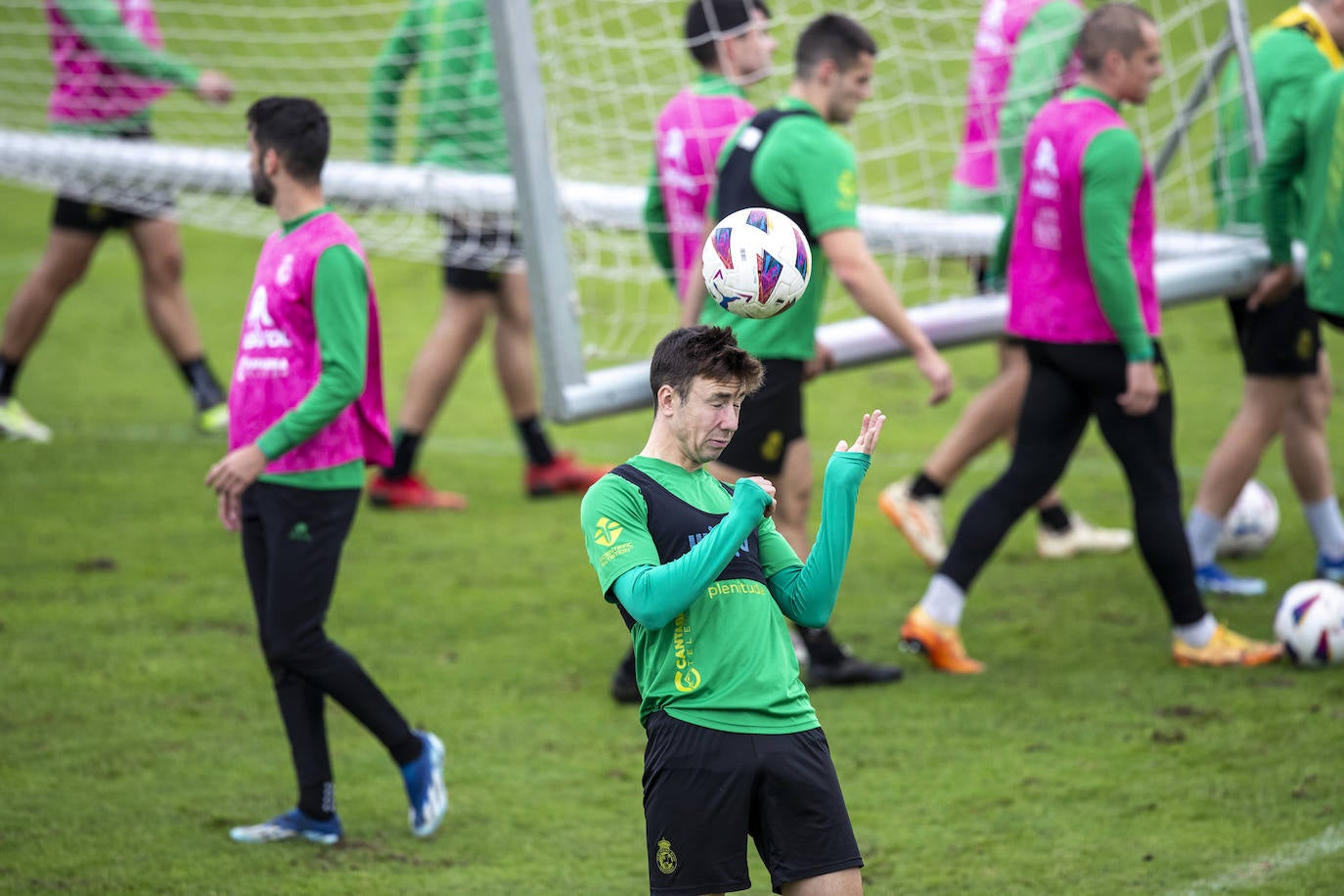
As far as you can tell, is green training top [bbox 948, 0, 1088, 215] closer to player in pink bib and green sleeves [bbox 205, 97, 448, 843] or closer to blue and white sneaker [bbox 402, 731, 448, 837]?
player in pink bib and green sleeves [bbox 205, 97, 448, 843]

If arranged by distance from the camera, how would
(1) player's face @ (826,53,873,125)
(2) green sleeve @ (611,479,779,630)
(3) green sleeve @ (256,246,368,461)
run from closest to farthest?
(2) green sleeve @ (611,479,779,630), (3) green sleeve @ (256,246,368,461), (1) player's face @ (826,53,873,125)

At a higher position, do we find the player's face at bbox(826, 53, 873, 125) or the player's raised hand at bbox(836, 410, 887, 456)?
the player's face at bbox(826, 53, 873, 125)

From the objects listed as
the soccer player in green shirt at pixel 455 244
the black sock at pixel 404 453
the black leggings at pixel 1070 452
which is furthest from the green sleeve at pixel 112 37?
the black leggings at pixel 1070 452

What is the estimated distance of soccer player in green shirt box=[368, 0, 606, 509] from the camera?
24.7 feet

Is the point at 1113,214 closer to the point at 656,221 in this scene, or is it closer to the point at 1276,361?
the point at 1276,361

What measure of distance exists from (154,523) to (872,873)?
4492 mm

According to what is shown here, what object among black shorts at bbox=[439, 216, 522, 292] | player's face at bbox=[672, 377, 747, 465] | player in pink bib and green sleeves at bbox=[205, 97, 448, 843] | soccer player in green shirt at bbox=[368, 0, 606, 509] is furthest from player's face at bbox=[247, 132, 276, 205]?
soccer player in green shirt at bbox=[368, 0, 606, 509]

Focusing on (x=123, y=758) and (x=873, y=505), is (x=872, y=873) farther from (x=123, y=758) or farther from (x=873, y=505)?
(x=873, y=505)

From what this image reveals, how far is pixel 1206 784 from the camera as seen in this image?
4469 millimetres

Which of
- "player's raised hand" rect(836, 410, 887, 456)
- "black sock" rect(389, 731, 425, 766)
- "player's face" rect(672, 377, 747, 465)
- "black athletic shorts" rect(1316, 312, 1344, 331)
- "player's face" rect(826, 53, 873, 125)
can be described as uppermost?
"player's face" rect(826, 53, 873, 125)

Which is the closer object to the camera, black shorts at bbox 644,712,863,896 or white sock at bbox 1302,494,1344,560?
black shorts at bbox 644,712,863,896

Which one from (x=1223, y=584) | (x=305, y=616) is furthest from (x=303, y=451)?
(x=1223, y=584)

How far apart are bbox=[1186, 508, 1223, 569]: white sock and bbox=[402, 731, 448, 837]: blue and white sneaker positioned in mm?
3241

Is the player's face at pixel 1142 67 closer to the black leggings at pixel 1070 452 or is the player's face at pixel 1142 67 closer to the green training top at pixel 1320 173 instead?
the green training top at pixel 1320 173
